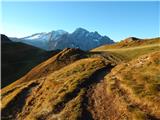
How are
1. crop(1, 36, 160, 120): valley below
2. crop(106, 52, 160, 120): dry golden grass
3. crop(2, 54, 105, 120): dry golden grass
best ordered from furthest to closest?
crop(2, 54, 105, 120): dry golden grass → crop(1, 36, 160, 120): valley below → crop(106, 52, 160, 120): dry golden grass

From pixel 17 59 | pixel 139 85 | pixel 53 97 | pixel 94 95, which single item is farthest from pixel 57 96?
pixel 17 59

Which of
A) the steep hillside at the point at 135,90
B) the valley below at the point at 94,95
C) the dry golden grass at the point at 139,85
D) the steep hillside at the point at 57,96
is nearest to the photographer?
the steep hillside at the point at 135,90

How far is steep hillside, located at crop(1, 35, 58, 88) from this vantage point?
11531 cm

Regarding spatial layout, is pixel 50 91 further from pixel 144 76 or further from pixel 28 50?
pixel 28 50

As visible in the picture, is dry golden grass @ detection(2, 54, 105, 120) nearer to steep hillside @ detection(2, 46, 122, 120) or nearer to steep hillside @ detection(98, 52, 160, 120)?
steep hillside @ detection(2, 46, 122, 120)

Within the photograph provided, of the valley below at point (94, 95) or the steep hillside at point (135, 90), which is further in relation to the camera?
the valley below at point (94, 95)

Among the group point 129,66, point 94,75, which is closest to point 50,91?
point 94,75

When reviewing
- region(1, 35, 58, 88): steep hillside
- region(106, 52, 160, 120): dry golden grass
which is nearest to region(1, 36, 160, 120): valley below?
region(106, 52, 160, 120): dry golden grass

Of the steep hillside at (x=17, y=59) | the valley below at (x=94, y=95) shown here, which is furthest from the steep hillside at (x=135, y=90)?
the steep hillside at (x=17, y=59)

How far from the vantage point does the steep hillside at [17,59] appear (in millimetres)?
115312

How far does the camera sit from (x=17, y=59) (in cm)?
13862

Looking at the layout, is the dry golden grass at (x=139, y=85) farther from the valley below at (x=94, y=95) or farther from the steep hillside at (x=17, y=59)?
the steep hillside at (x=17, y=59)

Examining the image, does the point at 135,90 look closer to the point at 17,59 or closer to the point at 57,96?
the point at 57,96

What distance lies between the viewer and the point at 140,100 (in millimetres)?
49875
